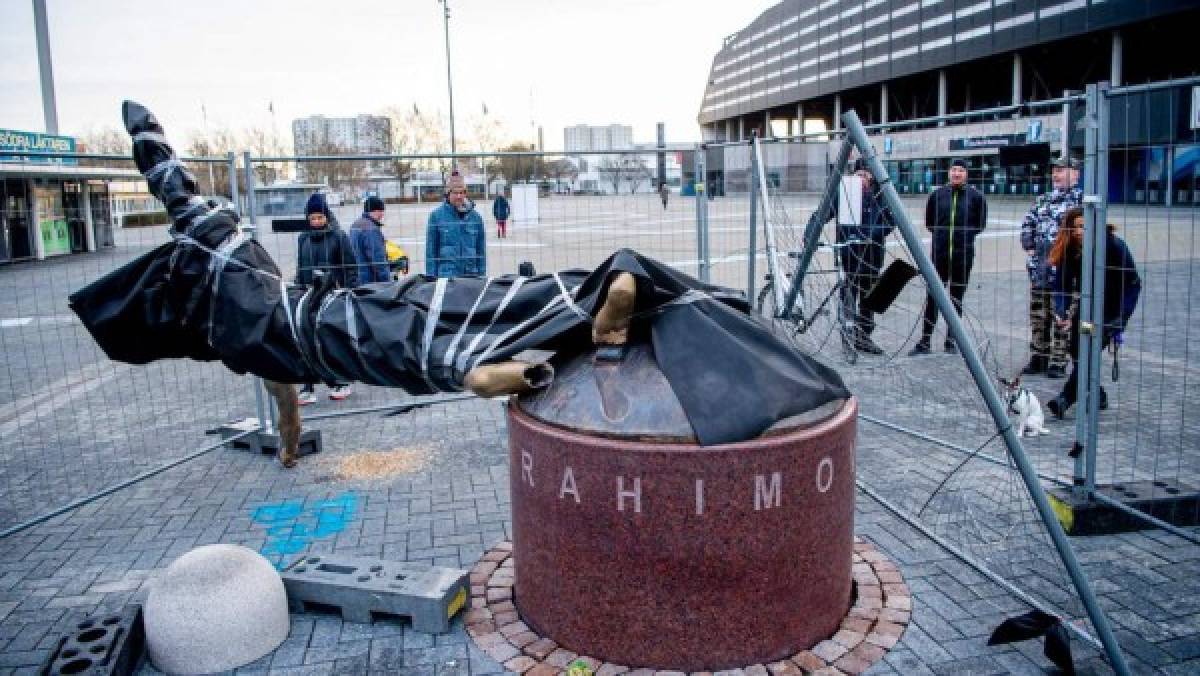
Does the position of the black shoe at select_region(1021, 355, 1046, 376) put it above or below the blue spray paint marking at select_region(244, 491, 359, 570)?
above

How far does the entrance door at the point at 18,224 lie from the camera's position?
22406 mm

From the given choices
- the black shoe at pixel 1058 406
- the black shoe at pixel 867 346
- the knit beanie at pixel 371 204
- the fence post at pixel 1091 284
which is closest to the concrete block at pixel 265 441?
the knit beanie at pixel 371 204

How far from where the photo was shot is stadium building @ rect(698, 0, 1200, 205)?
34.2m

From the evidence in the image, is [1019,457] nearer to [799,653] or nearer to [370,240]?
[799,653]

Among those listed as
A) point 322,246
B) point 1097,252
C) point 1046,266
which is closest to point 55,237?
point 322,246

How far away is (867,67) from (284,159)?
57.1 meters

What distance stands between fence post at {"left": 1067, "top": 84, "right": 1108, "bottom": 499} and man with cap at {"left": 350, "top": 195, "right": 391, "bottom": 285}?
20.8ft

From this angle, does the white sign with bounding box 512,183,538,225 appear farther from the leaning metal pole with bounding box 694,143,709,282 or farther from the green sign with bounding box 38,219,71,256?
the green sign with bounding box 38,219,71,256

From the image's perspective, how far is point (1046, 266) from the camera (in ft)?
28.0

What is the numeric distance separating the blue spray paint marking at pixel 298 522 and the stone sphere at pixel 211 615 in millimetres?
917

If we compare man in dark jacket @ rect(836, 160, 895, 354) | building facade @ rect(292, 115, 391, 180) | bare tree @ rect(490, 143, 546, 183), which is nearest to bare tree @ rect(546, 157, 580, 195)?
bare tree @ rect(490, 143, 546, 183)

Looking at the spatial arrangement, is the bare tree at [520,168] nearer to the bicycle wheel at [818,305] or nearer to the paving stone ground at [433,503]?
the paving stone ground at [433,503]

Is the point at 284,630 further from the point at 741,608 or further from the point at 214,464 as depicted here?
the point at 214,464

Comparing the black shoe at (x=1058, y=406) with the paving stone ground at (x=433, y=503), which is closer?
the paving stone ground at (x=433, y=503)
